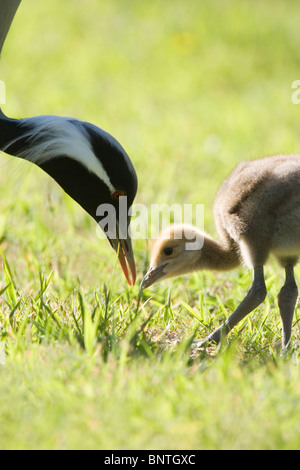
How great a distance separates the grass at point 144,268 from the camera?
295 centimetres

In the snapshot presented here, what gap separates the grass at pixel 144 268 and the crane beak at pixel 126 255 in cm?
15

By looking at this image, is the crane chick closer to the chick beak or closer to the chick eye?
the chick beak

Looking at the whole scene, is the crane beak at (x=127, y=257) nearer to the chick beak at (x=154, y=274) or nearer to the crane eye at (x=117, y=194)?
the chick beak at (x=154, y=274)

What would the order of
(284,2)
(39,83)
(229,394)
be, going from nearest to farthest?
(229,394) < (39,83) < (284,2)

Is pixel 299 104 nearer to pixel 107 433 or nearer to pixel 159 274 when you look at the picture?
pixel 159 274

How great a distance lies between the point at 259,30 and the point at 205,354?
32.6 ft

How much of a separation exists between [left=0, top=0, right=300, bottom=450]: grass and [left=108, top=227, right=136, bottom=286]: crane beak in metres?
0.15

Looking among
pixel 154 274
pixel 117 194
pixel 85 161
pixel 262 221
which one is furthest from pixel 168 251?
pixel 85 161

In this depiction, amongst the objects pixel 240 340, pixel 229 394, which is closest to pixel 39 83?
pixel 240 340

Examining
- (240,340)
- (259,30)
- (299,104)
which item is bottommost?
(240,340)

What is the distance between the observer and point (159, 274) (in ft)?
15.1

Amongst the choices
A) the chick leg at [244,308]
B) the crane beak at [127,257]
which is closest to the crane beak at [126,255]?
the crane beak at [127,257]

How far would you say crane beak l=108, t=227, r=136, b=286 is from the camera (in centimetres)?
435

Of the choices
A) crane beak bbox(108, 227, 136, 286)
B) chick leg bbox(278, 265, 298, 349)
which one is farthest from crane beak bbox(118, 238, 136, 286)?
chick leg bbox(278, 265, 298, 349)
